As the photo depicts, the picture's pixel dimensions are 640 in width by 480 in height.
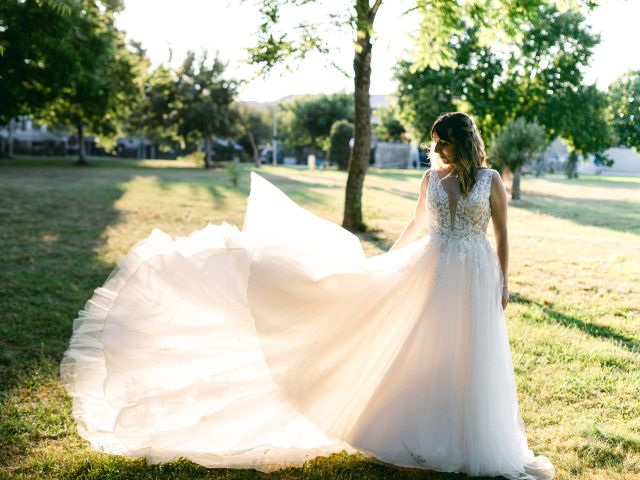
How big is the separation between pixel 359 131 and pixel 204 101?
35276 millimetres

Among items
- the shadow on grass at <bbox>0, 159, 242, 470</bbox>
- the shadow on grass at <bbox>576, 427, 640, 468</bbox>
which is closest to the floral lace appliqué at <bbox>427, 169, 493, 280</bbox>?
the shadow on grass at <bbox>576, 427, 640, 468</bbox>

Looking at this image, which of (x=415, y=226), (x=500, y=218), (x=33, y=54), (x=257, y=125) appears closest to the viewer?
(x=500, y=218)

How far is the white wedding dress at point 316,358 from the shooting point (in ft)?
11.2

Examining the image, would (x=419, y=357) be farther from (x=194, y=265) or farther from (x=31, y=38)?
(x=31, y=38)

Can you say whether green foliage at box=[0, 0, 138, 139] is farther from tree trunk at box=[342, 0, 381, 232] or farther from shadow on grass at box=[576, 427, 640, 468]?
shadow on grass at box=[576, 427, 640, 468]

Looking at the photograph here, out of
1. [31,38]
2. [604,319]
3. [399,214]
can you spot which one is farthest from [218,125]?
[604,319]

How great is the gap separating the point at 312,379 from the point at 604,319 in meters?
5.17

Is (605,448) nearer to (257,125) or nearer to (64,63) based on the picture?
(64,63)

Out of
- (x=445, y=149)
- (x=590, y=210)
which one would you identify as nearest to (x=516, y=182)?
(x=590, y=210)

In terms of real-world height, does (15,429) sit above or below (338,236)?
below

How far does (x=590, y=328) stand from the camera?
6793 millimetres

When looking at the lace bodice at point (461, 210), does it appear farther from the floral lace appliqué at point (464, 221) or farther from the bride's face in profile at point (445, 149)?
the bride's face in profile at point (445, 149)

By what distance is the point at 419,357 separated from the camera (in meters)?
3.54

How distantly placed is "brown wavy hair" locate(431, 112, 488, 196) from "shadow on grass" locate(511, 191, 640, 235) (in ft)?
46.2
